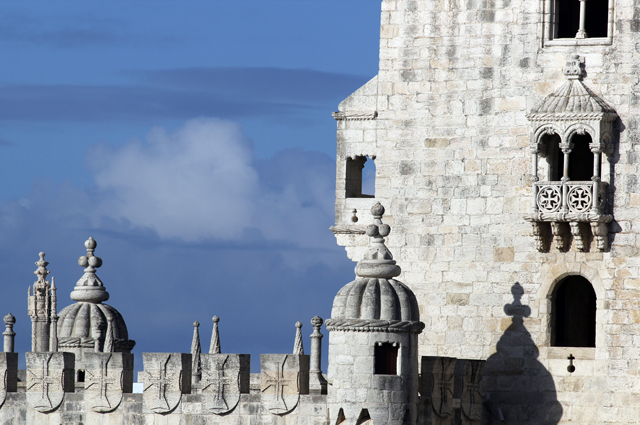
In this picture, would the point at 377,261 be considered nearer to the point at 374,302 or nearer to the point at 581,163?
the point at 374,302

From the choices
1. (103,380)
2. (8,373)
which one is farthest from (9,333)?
(103,380)

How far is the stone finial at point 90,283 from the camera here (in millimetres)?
35375

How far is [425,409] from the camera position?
31.4m

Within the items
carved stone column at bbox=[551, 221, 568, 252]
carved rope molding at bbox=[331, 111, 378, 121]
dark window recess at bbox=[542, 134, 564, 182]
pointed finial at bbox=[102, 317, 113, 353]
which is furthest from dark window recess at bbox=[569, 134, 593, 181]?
pointed finial at bbox=[102, 317, 113, 353]

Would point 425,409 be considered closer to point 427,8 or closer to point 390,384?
point 390,384

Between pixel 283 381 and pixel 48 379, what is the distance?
5.00m

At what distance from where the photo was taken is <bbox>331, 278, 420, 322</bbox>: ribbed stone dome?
98.0 feet

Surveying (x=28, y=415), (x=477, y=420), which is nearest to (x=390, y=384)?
(x=477, y=420)

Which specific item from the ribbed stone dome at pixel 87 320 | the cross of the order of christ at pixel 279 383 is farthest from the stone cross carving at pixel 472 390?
the ribbed stone dome at pixel 87 320

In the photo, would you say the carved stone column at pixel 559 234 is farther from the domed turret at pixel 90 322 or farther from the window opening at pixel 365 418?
the domed turret at pixel 90 322

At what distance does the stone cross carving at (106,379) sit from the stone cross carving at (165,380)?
1.76 ft

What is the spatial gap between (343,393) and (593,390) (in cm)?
581

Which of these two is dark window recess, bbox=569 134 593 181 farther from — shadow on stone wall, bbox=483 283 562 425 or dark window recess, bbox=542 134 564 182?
shadow on stone wall, bbox=483 283 562 425

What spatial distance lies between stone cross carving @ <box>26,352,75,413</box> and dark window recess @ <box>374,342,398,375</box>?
6746 millimetres
